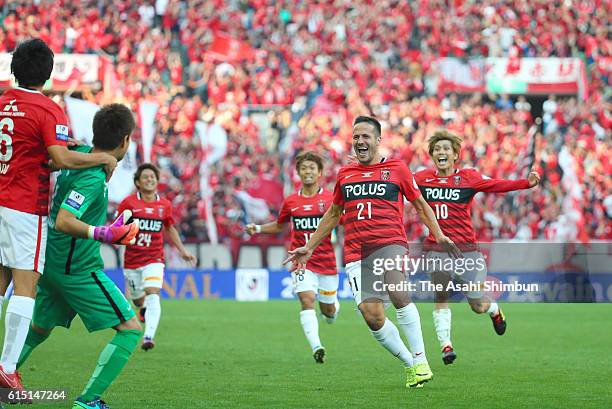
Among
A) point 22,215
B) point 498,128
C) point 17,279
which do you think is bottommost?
point 17,279

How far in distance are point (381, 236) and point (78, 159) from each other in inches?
136

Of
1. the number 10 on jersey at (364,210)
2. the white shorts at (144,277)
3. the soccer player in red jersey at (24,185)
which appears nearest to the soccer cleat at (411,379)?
the number 10 on jersey at (364,210)

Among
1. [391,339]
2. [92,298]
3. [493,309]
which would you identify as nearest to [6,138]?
[92,298]

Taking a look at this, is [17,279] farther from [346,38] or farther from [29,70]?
[346,38]

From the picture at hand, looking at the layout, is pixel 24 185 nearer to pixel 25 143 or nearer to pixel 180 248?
pixel 25 143

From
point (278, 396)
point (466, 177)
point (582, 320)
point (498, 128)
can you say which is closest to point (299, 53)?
point (498, 128)

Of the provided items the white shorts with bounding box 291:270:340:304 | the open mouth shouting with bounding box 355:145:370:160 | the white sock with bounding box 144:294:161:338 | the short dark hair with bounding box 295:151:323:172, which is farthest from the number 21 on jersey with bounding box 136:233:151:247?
the open mouth shouting with bounding box 355:145:370:160

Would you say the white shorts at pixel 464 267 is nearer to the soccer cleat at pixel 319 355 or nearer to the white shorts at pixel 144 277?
the soccer cleat at pixel 319 355

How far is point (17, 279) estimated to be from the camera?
7582 millimetres

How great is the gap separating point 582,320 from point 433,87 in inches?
587

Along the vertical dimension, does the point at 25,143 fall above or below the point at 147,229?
above

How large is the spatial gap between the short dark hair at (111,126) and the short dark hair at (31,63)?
56cm

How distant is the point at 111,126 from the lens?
7.57 meters

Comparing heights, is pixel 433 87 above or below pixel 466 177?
above
